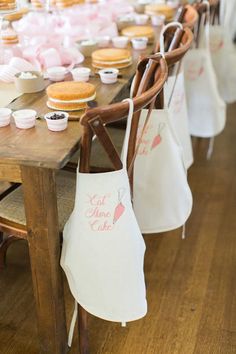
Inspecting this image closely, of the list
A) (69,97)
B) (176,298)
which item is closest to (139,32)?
(69,97)

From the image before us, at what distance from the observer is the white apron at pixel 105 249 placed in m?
1.29

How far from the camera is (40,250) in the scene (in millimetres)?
1362

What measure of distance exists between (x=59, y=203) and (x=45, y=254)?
0.89 feet

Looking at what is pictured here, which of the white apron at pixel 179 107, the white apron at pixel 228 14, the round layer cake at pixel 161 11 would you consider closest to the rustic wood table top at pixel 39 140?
the white apron at pixel 179 107

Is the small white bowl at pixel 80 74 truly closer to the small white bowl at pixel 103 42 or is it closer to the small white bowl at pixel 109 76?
the small white bowl at pixel 109 76

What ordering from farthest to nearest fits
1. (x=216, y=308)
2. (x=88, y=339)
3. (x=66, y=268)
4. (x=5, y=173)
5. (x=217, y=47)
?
(x=217, y=47) → (x=216, y=308) → (x=88, y=339) → (x=66, y=268) → (x=5, y=173)

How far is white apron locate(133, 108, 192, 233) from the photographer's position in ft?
5.74

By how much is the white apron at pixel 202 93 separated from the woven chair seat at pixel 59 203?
121 centimetres

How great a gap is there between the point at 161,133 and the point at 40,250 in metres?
0.66

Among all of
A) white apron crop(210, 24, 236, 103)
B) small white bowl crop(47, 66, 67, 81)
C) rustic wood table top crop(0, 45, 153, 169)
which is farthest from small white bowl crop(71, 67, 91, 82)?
white apron crop(210, 24, 236, 103)

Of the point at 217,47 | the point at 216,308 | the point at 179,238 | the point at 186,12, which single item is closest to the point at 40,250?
the point at 216,308

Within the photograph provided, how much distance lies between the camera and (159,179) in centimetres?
180

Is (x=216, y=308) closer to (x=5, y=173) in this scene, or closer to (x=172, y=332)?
(x=172, y=332)

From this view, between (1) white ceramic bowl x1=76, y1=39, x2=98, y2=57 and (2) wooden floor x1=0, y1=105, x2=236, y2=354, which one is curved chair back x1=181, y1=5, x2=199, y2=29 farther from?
(2) wooden floor x1=0, y1=105, x2=236, y2=354
